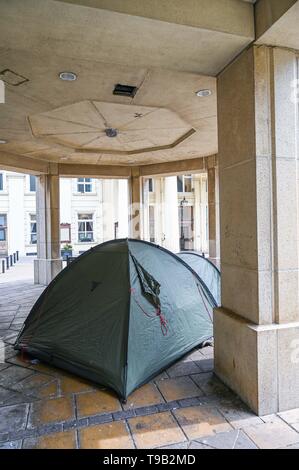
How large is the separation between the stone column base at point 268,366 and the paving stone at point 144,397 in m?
0.75

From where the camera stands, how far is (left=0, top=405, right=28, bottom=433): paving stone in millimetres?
2318

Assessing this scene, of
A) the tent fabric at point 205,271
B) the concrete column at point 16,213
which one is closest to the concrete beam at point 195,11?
the tent fabric at point 205,271

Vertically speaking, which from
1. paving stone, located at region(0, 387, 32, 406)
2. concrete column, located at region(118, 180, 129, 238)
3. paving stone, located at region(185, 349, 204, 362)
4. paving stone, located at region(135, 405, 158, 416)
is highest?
concrete column, located at region(118, 180, 129, 238)

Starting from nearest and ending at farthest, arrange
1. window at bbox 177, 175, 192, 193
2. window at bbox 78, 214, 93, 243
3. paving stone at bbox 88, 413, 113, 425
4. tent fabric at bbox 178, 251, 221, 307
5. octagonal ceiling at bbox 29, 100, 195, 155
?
1. paving stone at bbox 88, 413, 113, 425
2. octagonal ceiling at bbox 29, 100, 195, 155
3. tent fabric at bbox 178, 251, 221, 307
4. window at bbox 78, 214, 93, 243
5. window at bbox 177, 175, 192, 193

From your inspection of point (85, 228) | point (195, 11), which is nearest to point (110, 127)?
point (195, 11)

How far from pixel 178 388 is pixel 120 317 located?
87cm

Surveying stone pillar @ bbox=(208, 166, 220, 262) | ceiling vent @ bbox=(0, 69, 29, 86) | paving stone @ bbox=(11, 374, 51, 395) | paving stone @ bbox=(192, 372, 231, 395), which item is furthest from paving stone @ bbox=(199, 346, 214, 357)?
stone pillar @ bbox=(208, 166, 220, 262)

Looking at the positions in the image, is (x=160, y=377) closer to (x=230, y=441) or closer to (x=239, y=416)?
(x=239, y=416)

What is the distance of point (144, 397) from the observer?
272 cm

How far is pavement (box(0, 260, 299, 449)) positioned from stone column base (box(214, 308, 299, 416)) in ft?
0.34

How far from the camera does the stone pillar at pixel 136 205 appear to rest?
8539 mm

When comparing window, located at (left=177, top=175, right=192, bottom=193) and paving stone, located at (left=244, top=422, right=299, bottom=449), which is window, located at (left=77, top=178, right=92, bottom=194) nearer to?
window, located at (left=177, top=175, right=192, bottom=193)

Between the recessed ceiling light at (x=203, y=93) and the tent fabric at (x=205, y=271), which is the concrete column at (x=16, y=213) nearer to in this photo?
the tent fabric at (x=205, y=271)

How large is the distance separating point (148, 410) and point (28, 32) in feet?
10.1
